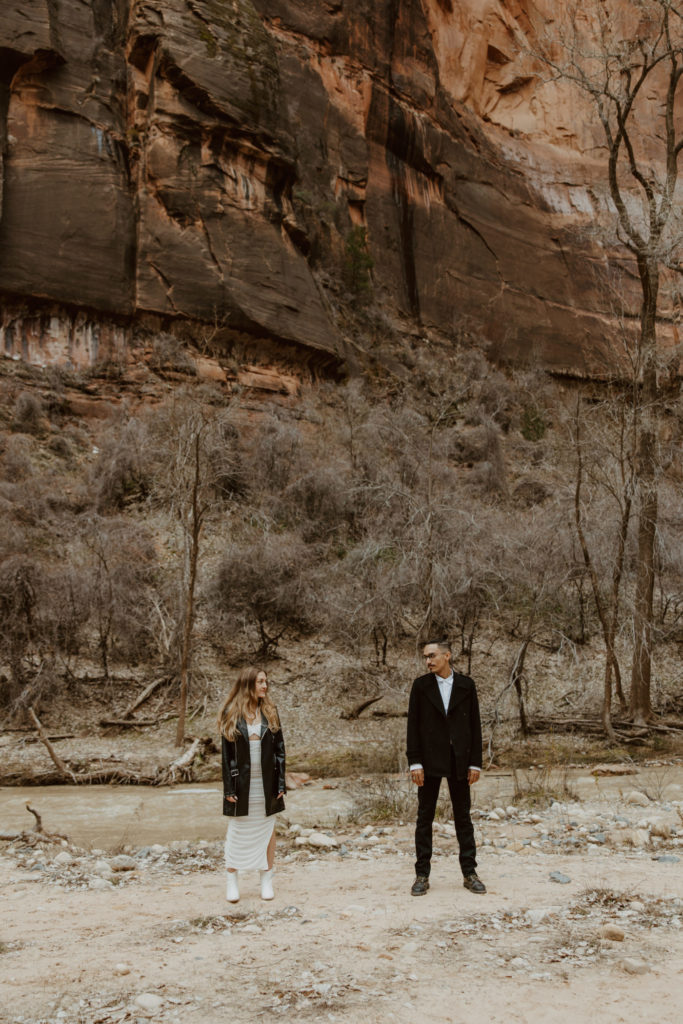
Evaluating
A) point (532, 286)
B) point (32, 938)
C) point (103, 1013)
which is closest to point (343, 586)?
point (32, 938)

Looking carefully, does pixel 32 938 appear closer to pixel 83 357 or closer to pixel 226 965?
pixel 226 965

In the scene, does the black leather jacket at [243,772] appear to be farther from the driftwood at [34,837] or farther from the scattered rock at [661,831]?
the scattered rock at [661,831]

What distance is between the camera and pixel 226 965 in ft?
12.9

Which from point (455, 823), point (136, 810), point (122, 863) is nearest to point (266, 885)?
point (455, 823)

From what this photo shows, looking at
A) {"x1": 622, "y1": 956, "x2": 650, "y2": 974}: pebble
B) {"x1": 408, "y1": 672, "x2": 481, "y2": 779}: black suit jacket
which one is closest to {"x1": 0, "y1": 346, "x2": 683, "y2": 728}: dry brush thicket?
{"x1": 408, "y1": 672, "x2": 481, "y2": 779}: black suit jacket

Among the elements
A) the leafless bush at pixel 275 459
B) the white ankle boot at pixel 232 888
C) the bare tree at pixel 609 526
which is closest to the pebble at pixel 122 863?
the white ankle boot at pixel 232 888

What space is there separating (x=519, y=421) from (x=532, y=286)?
34.4ft

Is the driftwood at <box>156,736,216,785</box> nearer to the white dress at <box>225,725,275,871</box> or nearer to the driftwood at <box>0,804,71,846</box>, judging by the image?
the driftwood at <box>0,804,71,846</box>

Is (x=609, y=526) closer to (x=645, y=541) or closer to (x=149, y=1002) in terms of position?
(x=645, y=541)

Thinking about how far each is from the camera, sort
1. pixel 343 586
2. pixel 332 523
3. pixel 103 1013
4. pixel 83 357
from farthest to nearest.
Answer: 1. pixel 83 357
2. pixel 332 523
3. pixel 343 586
4. pixel 103 1013

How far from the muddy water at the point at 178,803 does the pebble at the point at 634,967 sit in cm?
491

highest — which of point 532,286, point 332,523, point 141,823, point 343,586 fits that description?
point 532,286

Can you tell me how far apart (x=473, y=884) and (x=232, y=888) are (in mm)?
1557

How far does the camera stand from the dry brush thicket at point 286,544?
14773mm
